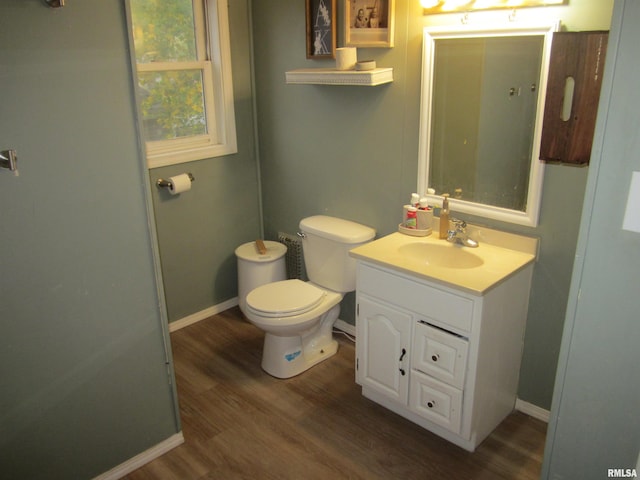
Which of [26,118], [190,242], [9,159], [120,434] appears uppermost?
[26,118]

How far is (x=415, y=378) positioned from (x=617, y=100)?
142 centimetres

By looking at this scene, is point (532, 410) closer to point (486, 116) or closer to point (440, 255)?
point (440, 255)

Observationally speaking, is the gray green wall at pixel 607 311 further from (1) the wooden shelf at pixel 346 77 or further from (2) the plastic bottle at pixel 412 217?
(1) the wooden shelf at pixel 346 77

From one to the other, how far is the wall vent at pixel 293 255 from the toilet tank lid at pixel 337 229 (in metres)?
0.36

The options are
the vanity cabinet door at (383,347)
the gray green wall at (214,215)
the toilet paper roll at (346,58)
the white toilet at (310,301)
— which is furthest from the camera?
the gray green wall at (214,215)

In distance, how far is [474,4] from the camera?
7.38 ft

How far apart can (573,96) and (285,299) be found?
5.22ft

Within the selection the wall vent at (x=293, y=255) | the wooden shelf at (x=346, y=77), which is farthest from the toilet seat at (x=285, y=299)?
the wooden shelf at (x=346, y=77)

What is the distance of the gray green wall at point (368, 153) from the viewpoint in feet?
7.40

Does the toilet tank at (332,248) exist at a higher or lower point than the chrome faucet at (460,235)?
lower

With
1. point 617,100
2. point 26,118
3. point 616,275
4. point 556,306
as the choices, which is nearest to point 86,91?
point 26,118

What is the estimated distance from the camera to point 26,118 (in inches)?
68.1

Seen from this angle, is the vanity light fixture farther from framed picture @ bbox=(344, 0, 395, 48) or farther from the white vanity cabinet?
the white vanity cabinet

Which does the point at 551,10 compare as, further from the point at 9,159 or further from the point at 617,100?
the point at 9,159
